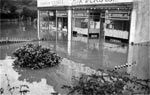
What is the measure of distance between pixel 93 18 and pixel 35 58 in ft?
42.2

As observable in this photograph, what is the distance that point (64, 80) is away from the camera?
804 cm

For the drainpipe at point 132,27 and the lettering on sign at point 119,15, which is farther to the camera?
the lettering on sign at point 119,15

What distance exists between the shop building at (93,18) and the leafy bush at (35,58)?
29.4ft

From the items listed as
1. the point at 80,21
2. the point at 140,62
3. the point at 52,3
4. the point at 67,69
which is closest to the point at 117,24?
the point at 80,21

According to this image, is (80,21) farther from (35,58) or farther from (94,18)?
(35,58)

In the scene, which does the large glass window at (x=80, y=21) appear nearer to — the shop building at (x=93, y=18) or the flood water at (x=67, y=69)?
the shop building at (x=93, y=18)

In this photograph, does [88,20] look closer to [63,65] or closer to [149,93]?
[63,65]

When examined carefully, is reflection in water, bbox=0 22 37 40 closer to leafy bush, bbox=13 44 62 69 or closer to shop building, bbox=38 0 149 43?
shop building, bbox=38 0 149 43

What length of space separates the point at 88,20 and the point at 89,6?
1.56 m

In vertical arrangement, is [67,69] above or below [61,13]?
below

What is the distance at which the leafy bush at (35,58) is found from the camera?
971cm

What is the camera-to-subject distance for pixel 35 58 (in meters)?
9.69

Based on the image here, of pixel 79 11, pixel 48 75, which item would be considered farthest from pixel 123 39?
pixel 48 75

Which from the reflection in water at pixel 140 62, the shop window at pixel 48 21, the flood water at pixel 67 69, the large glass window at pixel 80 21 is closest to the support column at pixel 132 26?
the reflection in water at pixel 140 62
